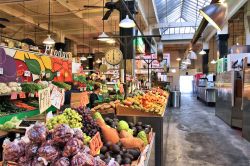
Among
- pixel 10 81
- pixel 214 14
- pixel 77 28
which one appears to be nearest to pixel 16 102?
pixel 10 81

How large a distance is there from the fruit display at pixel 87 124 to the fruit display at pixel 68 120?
0.05 meters

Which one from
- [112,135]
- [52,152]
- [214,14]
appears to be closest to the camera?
[52,152]

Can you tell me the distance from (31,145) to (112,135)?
1.00 meters

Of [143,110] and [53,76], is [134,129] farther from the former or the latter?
[53,76]

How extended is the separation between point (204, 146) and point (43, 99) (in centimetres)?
433

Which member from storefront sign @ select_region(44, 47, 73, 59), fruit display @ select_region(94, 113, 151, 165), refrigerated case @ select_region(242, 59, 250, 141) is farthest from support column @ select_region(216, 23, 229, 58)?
fruit display @ select_region(94, 113, 151, 165)

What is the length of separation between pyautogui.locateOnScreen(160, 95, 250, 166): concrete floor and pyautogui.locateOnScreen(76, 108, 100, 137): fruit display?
2823mm

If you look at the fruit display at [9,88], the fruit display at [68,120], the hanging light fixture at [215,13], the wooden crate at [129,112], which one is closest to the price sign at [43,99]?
the fruit display at [68,120]

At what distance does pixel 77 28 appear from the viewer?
52.9ft

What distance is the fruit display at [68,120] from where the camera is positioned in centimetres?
217

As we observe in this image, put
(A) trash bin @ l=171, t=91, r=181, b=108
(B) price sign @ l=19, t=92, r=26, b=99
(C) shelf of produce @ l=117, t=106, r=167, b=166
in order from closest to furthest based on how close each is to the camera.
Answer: (C) shelf of produce @ l=117, t=106, r=167, b=166, (B) price sign @ l=19, t=92, r=26, b=99, (A) trash bin @ l=171, t=91, r=181, b=108

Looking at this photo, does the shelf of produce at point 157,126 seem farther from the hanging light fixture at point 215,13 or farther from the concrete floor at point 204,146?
the hanging light fixture at point 215,13

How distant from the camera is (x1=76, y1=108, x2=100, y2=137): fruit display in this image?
2.23 metres

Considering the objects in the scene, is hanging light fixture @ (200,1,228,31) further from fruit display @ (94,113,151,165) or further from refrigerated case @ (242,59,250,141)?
→ refrigerated case @ (242,59,250,141)
